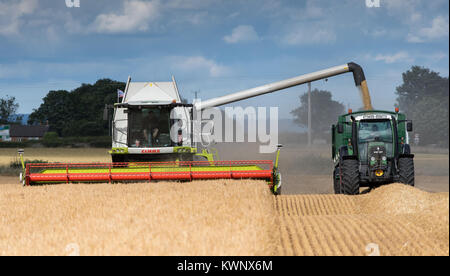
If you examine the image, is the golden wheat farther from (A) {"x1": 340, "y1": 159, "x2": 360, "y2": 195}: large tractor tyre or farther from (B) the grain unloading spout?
(B) the grain unloading spout

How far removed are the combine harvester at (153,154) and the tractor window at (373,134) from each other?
1.93 meters

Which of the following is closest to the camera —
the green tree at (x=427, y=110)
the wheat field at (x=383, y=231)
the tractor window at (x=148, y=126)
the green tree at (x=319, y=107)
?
the wheat field at (x=383, y=231)

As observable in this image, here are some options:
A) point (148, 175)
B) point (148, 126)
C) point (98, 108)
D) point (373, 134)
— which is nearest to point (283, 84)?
point (148, 126)

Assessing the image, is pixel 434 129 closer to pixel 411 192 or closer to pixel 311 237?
pixel 411 192

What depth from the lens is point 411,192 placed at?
873 centimetres

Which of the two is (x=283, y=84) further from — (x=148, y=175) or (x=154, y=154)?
(x=148, y=175)

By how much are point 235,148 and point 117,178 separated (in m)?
22.4

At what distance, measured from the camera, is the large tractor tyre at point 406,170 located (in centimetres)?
1038

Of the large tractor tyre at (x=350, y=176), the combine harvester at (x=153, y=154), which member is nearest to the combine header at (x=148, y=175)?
the combine harvester at (x=153, y=154)

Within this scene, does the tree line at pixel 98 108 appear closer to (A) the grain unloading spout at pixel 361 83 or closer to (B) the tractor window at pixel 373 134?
(A) the grain unloading spout at pixel 361 83

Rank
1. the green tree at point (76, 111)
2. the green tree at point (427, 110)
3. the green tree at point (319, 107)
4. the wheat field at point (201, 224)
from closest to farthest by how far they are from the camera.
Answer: the wheat field at point (201, 224) < the green tree at point (427, 110) < the green tree at point (76, 111) < the green tree at point (319, 107)

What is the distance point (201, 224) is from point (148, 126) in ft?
22.5

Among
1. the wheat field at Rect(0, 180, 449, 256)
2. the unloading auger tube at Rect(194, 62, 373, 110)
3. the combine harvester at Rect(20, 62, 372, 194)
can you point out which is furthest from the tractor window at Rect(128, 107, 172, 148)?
the unloading auger tube at Rect(194, 62, 373, 110)
